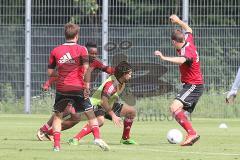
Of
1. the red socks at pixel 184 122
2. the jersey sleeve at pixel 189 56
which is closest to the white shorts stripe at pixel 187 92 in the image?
the red socks at pixel 184 122

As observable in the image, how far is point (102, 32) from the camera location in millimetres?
26578

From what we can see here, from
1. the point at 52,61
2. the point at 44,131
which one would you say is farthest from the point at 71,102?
the point at 44,131

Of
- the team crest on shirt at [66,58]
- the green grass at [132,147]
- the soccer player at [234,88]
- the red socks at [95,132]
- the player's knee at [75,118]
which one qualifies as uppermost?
the team crest on shirt at [66,58]

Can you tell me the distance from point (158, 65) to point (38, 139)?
11.1m

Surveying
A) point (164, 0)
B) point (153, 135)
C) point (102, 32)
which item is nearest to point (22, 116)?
point (102, 32)

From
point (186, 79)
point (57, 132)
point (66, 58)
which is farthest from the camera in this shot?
point (186, 79)

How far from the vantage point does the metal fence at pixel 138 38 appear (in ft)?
87.0

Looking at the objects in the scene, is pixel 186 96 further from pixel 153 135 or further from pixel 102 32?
pixel 102 32

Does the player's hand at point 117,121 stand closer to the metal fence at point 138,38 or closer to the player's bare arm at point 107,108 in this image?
the player's bare arm at point 107,108

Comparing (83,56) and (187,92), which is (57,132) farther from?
(187,92)

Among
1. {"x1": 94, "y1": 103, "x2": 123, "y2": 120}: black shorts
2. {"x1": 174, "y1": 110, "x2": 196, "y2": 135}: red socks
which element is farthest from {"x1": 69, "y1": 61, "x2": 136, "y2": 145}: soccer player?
{"x1": 174, "y1": 110, "x2": 196, "y2": 135}: red socks

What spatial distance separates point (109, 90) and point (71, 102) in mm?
1766

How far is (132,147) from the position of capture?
14.5 m

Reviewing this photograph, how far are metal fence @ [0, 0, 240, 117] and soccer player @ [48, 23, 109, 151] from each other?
12.3 metres
